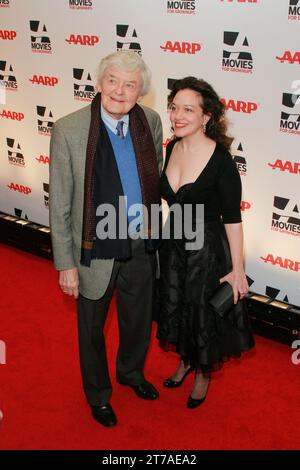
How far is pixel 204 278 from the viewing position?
2619 mm

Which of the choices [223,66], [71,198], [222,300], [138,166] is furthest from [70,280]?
[223,66]

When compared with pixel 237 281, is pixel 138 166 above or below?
above

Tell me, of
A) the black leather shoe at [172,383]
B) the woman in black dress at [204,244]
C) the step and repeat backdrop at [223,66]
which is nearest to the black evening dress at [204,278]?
the woman in black dress at [204,244]

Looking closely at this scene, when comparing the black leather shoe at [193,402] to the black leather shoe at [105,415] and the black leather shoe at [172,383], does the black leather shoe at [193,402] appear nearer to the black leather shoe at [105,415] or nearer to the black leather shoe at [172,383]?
the black leather shoe at [172,383]

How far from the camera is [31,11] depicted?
13.7 feet

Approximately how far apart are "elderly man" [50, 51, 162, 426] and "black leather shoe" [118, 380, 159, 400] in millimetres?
243

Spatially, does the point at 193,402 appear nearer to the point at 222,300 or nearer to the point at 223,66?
the point at 222,300

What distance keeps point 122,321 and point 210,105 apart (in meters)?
1.14

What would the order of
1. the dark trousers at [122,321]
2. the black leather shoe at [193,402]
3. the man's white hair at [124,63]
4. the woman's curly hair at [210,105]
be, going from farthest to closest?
1. the black leather shoe at [193,402]
2. the dark trousers at [122,321]
3. the woman's curly hair at [210,105]
4. the man's white hair at [124,63]

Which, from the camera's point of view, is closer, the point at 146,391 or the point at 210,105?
the point at 210,105

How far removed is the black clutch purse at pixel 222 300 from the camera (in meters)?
2.58

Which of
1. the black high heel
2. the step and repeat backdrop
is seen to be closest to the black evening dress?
the black high heel

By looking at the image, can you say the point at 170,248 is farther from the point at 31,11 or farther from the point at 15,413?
the point at 31,11
